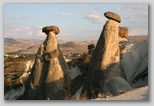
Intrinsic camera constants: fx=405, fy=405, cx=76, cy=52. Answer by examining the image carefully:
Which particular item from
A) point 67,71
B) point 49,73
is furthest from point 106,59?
point 49,73

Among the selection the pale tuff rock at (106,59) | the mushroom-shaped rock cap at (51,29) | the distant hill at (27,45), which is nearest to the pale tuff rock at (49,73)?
the mushroom-shaped rock cap at (51,29)

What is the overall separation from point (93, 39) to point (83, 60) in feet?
13.1

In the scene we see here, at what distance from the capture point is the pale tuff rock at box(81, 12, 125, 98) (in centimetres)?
948

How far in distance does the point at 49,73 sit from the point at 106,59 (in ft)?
4.65

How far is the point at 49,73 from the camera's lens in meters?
9.77

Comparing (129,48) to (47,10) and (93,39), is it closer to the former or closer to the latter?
(93,39)

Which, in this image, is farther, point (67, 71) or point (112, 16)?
point (67, 71)

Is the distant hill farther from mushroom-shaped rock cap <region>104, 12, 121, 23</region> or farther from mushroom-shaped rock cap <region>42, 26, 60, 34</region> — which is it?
mushroom-shaped rock cap <region>104, 12, 121, 23</region>

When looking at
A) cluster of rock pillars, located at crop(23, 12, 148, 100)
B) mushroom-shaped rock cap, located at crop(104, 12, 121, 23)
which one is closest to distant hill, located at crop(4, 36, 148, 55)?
cluster of rock pillars, located at crop(23, 12, 148, 100)

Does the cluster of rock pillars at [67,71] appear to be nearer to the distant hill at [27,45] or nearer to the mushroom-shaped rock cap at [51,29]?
the mushroom-shaped rock cap at [51,29]

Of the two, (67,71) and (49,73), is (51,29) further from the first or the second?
(67,71)

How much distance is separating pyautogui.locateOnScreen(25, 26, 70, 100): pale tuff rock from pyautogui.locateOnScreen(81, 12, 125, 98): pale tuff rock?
64 cm

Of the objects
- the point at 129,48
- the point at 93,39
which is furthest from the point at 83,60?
the point at 93,39

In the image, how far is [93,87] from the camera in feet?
31.6
